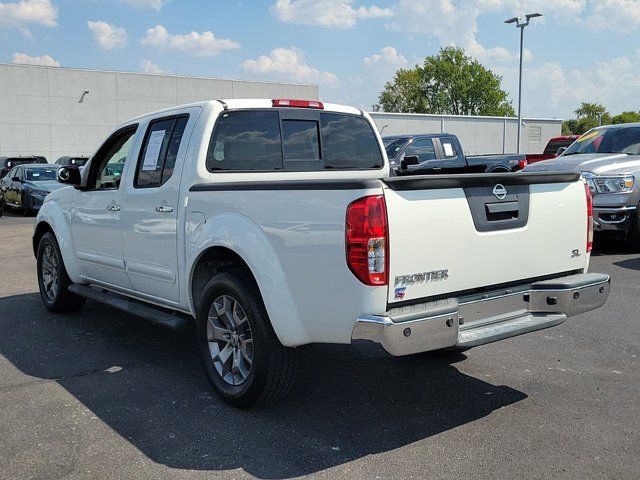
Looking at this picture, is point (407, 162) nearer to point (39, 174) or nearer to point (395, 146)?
point (395, 146)

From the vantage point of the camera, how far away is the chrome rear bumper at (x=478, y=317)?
338 cm

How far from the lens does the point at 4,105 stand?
3359 cm

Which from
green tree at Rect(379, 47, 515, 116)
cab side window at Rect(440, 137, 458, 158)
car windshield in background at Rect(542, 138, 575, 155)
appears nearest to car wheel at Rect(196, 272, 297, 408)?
cab side window at Rect(440, 137, 458, 158)

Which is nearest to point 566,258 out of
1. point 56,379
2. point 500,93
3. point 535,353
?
point 535,353

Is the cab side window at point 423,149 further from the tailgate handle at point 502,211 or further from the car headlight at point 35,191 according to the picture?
the tailgate handle at point 502,211

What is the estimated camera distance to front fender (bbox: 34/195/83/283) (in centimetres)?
638

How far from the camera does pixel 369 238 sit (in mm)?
3371

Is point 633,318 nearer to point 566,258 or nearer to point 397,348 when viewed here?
point 566,258

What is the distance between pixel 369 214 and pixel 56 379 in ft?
9.47

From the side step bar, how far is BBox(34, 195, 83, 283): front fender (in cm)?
16

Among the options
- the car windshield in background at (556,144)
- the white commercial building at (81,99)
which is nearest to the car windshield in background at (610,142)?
the car windshield in background at (556,144)

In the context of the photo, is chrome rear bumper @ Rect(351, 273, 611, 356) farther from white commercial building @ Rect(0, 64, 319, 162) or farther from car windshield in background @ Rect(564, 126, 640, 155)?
white commercial building @ Rect(0, 64, 319, 162)

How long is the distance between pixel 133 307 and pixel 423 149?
11.0 metres

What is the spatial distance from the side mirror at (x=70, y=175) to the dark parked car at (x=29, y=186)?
520 inches
